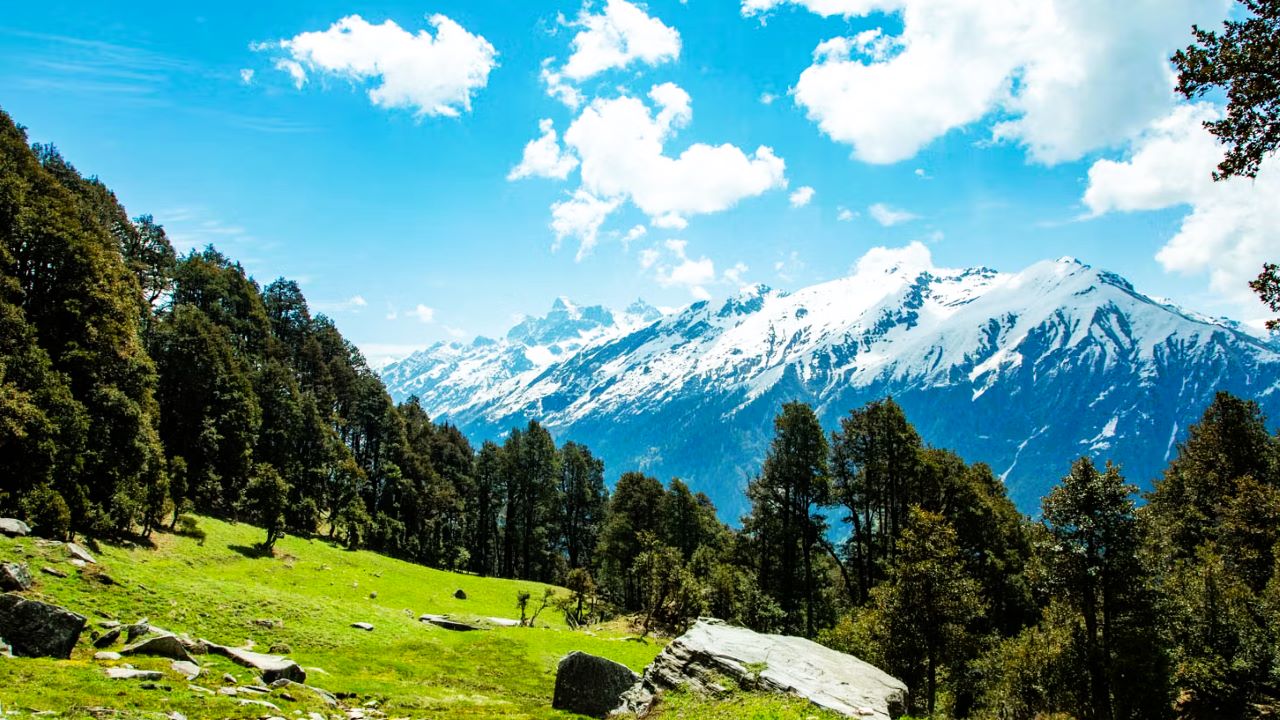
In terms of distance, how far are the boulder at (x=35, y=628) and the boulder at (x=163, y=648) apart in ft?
6.49

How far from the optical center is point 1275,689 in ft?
99.9

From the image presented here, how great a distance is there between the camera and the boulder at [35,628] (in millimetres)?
Answer: 18922

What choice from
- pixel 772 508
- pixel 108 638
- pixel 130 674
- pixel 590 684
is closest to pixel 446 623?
pixel 590 684

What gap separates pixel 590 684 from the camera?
26938 mm

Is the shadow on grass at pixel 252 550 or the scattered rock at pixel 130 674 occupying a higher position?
the scattered rock at pixel 130 674

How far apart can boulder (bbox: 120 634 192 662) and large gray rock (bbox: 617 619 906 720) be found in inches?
648

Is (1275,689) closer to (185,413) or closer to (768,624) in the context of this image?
(768,624)

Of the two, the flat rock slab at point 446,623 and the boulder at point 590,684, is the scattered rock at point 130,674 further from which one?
the flat rock slab at point 446,623

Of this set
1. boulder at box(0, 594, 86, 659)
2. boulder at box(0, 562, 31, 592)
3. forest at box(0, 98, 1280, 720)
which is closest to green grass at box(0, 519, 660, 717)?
boulder at box(0, 562, 31, 592)

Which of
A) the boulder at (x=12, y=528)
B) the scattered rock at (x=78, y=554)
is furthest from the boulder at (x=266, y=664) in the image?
the boulder at (x=12, y=528)

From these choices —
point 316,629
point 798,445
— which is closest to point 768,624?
point 798,445

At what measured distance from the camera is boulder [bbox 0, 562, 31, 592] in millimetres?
22234

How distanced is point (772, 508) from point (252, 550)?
4930cm

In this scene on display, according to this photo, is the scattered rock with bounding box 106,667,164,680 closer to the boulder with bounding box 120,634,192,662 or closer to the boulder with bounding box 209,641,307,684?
the boulder with bounding box 120,634,192,662
